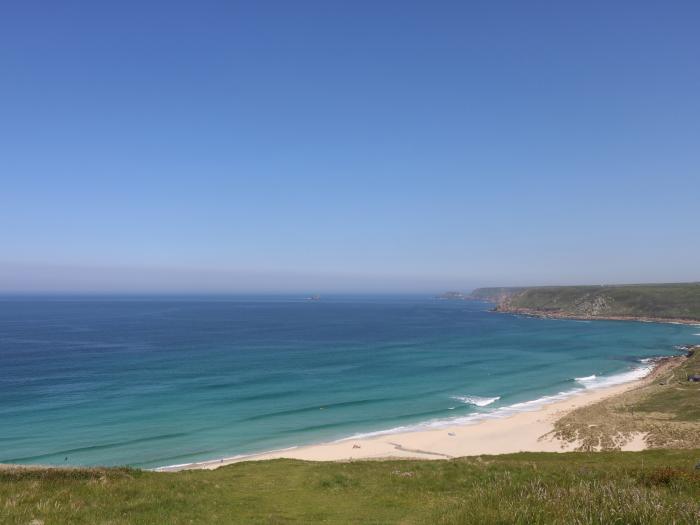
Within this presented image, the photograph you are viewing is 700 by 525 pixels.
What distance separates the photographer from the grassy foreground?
10977 millimetres

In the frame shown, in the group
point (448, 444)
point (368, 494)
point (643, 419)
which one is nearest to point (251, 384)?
point (448, 444)

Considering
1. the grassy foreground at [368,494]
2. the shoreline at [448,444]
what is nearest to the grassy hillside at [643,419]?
the shoreline at [448,444]

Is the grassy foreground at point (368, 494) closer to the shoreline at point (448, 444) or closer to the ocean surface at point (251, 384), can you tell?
the shoreline at point (448, 444)

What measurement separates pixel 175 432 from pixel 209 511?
103 feet

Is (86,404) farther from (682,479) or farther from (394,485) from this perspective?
(682,479)

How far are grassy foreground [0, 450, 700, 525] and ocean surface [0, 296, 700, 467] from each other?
18716 mm

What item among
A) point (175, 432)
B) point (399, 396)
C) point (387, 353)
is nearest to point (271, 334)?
point (387, 353)

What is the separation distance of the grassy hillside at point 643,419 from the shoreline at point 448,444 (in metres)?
1.30

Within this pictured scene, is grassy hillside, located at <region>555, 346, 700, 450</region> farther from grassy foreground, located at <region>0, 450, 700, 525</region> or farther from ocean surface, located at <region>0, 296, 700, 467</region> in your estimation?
grassy foreground, located at <region>0, 450, 700, 525</region>

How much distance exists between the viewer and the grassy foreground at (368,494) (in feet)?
36.0

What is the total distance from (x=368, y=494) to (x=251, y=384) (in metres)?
48.8

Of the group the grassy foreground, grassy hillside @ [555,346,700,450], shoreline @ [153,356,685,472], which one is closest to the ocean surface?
shoreline @ [153,356,685,472]

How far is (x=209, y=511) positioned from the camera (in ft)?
52.6

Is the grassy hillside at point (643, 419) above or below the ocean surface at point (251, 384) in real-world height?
above
